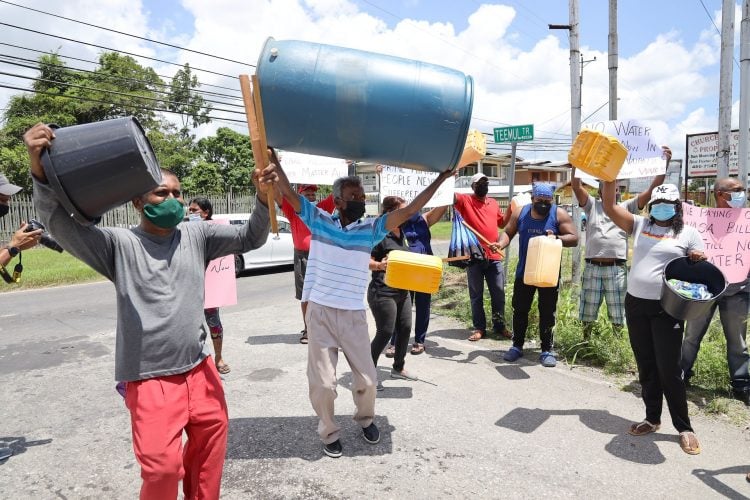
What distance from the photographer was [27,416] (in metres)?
3.82

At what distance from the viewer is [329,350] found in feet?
10.6

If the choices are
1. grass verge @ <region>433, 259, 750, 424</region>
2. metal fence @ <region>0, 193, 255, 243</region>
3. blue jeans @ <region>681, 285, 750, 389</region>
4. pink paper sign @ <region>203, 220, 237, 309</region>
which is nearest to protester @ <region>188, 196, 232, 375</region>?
pink paper sign @ <region>203, 220, 237, 309</region>

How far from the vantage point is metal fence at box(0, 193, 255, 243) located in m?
15.5

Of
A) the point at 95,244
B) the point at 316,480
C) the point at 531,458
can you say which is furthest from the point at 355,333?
the point at 95,244

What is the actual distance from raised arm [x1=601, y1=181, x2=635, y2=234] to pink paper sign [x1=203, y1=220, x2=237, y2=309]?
311cm

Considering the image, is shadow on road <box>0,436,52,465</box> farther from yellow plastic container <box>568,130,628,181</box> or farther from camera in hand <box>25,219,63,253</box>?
yellow plastic container <box>568,130,628,181</box>

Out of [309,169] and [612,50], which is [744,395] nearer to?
[309,169]

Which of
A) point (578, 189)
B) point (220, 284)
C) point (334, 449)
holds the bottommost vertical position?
point (334, 449)

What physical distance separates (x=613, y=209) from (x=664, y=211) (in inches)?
12.3

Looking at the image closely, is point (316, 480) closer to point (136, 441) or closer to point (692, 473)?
point (136, 441)

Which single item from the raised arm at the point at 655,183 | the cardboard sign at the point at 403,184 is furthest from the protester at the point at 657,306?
the cardboard sign at the point at 403,184

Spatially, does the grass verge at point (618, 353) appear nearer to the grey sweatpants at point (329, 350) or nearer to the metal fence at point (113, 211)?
the grey sweatpants at point (329, 350)

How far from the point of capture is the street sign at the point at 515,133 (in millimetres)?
6395

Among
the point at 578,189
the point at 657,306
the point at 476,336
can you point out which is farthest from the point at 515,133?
the point at 657,306
